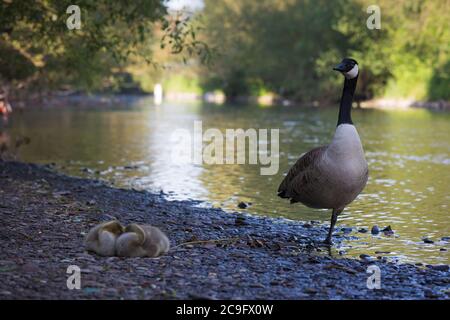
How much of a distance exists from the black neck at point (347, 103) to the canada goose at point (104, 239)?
4079 millimetres

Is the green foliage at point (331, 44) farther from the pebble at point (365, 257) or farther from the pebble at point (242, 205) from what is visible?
the pebble at point (365, 257)

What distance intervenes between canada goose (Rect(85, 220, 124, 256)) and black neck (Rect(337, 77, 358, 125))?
13.4 feet

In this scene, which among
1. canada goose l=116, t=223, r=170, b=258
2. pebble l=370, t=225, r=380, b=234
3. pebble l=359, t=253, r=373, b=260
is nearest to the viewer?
canada goose l=116, t=223, r=170, b=258

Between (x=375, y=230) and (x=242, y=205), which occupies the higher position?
(x=375, y=230)

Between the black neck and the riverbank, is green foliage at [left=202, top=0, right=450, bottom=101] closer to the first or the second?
the riverbank

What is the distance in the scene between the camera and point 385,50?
230 feet

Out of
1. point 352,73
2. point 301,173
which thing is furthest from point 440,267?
point 352,73

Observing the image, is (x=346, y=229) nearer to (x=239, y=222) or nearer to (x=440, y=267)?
(x=239, y=222)

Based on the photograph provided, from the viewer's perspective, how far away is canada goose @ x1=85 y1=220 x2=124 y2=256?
28.3ft

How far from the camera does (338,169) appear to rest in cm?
1062

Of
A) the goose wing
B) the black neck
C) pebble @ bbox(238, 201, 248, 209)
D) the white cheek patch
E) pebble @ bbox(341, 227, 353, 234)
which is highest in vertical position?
the white cheek patch

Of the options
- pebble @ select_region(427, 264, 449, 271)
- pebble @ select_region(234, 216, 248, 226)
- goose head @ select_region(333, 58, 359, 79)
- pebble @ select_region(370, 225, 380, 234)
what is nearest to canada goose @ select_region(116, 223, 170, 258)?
pebble @ select_region(427, 264, 449, 271)

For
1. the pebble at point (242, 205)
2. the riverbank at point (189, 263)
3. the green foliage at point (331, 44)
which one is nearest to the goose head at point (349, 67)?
the riverbank at point (189, 263)

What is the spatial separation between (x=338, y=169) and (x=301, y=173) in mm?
1034
